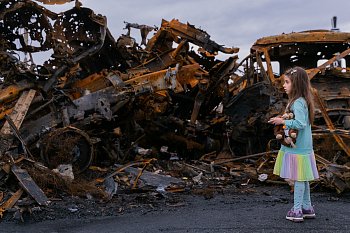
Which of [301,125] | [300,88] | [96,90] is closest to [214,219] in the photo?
[301,125]

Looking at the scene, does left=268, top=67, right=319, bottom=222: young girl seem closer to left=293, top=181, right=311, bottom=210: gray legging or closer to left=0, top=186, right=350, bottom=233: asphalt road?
left=293, top=181, right=311, bottom=210: gray legging

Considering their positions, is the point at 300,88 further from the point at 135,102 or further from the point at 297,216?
the point at 135,102

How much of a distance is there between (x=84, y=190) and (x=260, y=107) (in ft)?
13.6

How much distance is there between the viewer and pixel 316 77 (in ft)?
30.2

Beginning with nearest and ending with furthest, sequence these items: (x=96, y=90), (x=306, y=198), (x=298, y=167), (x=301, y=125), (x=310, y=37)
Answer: (x=301, y=125) < (x=298, y=167) < (x=306, y=198) < (x=96, y=90) < (x=310, y=37)

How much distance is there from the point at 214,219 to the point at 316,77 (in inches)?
180

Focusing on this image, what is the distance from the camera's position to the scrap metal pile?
7512mm

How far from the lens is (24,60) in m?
8.30

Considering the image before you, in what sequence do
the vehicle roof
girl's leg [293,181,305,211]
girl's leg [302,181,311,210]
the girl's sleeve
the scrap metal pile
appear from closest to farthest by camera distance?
1. the girl's sleeve
2. girl's leg [293,181,305,211]
3. girl's leg [302,181,311,210]
4. the scrap metal pile
5. the vehicle roof

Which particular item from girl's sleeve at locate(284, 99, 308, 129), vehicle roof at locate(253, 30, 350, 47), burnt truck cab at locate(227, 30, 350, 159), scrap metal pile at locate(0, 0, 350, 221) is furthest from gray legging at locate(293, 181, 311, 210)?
vehicle roof at locate(253, 30, 350, 47)

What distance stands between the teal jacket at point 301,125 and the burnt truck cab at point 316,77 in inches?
119

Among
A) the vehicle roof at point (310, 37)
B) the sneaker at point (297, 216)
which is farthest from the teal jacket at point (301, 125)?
the vehicle roof at point (310, 37)

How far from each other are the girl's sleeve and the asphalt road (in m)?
0.92

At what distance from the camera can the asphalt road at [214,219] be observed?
16.4 feet
